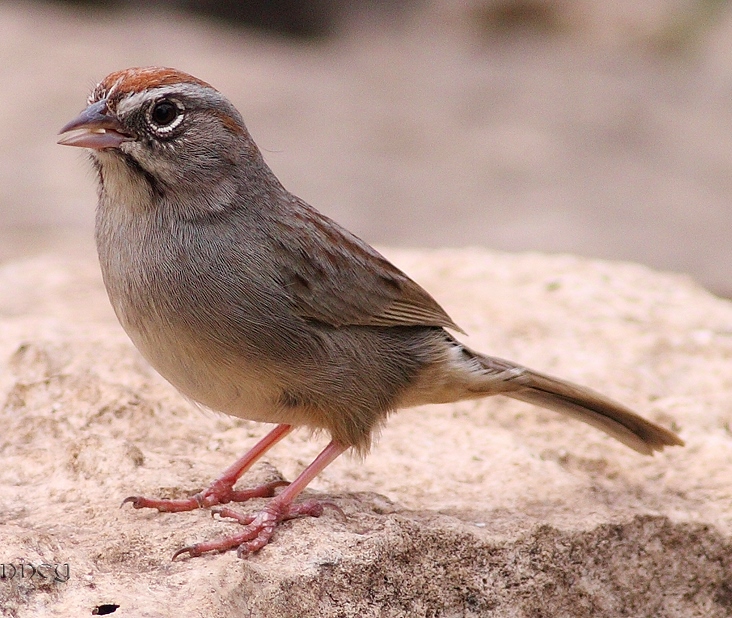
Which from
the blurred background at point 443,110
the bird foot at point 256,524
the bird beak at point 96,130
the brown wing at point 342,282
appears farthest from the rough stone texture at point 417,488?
the blurred background at point 443,110

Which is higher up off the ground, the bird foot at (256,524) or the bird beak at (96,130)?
the bird beak at (96,130)

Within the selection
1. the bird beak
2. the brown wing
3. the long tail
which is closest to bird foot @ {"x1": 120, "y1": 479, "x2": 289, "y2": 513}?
the brown wing

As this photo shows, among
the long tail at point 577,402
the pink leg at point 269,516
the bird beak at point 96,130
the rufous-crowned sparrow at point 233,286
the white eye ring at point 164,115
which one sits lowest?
the pink leg at point 269,516

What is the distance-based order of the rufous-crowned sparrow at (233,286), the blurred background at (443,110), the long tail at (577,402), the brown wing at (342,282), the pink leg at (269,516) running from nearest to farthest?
1. the pink leg at (269,516)
2. the rufous-crowned sparrow at (233,286)
3. the brown wing at (342,282)
4. the long tail at (577,402)
5. the blurred background at (443,110)

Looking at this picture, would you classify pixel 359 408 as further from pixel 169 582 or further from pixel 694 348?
pixel 694 348

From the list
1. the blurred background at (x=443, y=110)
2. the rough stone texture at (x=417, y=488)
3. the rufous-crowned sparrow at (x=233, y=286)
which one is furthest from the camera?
the blurred background at (x=443, y=110)

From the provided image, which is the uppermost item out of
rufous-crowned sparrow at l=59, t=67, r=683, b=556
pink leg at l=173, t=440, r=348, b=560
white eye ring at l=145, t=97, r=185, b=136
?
white eye ring at l=145, t=97, r=185, b=136

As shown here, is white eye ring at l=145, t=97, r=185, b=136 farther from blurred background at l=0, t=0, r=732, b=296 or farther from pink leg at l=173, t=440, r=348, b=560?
blurred background at l=0, t=0, r=732, b=296

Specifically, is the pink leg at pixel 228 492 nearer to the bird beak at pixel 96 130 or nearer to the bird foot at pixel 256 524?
the bird foot at pixel 256 524

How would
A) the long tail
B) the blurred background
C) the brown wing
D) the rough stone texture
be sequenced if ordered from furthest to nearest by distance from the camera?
the blurred background
the long tail
the brown wing
the rough stone texture
